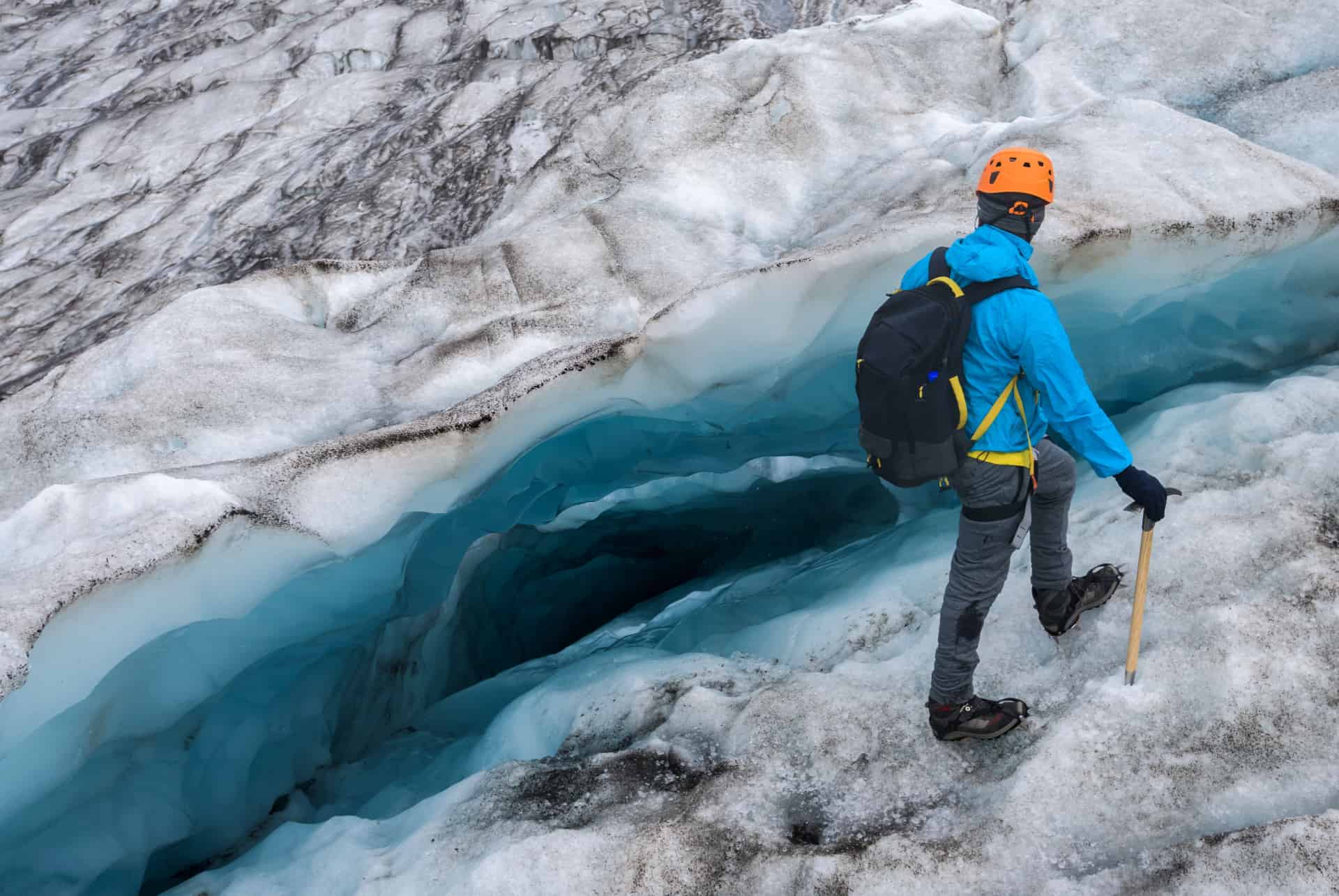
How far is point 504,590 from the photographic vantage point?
651cm

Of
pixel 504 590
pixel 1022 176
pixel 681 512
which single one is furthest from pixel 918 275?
pixel 504 590

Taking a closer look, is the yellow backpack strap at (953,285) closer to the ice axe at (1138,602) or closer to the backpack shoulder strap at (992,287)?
the backpack shoulder strap at (992,287)

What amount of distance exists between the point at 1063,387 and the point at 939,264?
0.49 m

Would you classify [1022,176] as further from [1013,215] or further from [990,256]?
[990,256]

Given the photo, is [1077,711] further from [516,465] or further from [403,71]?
[403,71]

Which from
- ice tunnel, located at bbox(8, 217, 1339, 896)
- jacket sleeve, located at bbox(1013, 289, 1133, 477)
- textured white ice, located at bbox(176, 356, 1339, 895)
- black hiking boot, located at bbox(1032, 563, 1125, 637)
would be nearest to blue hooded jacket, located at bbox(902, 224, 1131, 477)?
jacket sleeve, located at bbox(1013, 289, 1133, 477)

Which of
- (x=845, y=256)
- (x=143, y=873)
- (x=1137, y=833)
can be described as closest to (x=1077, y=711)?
(x=1137, y=833)

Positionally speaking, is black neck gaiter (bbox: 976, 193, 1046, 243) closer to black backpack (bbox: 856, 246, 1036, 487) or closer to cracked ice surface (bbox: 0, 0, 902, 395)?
black backpack (bbox: 856, 246, 1036, 487)

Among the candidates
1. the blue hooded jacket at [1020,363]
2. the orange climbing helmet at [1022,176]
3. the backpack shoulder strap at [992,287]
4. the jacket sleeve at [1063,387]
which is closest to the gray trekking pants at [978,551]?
the blue hooded jacket at [1020,363]

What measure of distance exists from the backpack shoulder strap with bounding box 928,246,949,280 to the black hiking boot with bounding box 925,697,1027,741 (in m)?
1.25

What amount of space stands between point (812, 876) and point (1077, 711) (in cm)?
93

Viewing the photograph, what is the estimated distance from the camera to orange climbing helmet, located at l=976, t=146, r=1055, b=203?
2.60 m

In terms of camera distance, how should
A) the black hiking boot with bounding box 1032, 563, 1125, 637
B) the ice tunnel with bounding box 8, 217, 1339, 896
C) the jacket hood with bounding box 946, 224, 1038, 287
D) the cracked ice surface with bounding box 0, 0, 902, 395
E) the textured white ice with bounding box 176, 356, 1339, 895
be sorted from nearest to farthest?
the textured white ice with bounding box 176, 356, 1339, 895, the jacket hood with bounding box 946, 224, 1038, 287, the black hiking boot with bounding box 1032, 563, 1125, 637, the ice tunnel with bounding box 8, 217, 1339, 896, the cracked ice surface with bounding box 0, 0, 902, 395

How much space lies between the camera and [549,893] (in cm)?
267
